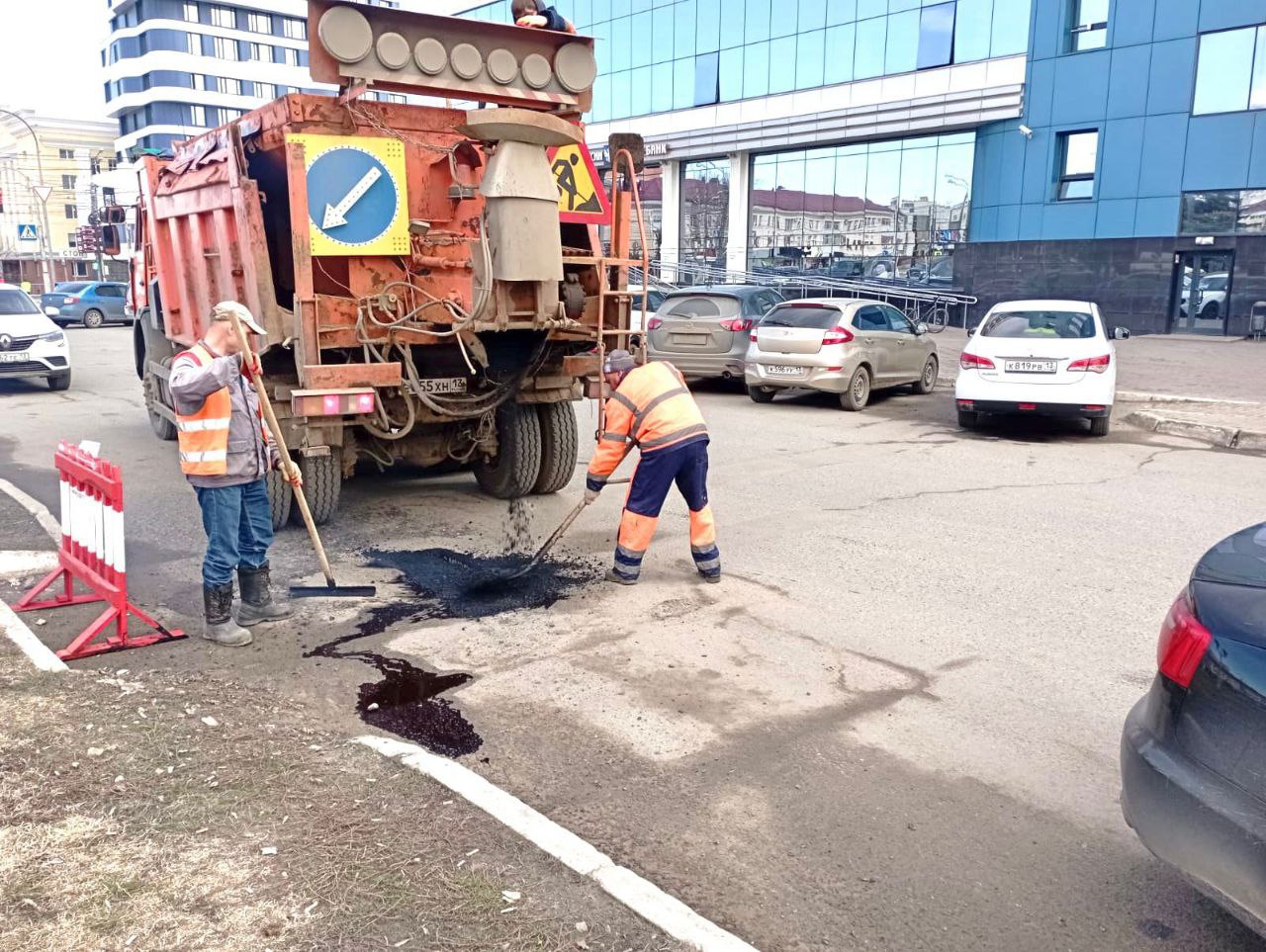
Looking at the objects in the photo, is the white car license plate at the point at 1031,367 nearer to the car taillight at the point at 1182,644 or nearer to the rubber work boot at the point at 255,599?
the rubber work boot at the point at 255,599

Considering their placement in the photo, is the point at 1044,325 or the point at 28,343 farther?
the point at 28,343

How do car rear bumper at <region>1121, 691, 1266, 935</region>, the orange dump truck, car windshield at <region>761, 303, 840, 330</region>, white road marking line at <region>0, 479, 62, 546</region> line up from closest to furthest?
car rear bumper at <region>1121, 691, 1266, 935</region> < the orange dump truck < white road marking line at <region>0, 479, 62, 546</region> < car windshield at <region>761, 303, 840, 330</region>

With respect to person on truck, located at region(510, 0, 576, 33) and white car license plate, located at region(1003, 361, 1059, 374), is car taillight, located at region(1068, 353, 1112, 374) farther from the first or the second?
person on truck, located at region(510, 0, 576, 33)

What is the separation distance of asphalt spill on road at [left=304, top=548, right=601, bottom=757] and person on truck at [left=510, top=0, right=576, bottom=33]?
11.6 feet

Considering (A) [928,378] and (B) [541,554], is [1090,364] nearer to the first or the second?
(A) [928,378]

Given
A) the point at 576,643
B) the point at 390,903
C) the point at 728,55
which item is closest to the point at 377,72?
the point at 576,643

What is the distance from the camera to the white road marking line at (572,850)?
2.84 metres

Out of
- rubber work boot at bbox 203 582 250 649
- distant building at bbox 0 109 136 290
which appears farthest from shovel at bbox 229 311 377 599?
distant building at bbox 0 109 136 290

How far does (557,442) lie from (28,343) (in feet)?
34.6

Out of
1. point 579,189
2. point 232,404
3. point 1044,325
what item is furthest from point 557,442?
point 1044,325

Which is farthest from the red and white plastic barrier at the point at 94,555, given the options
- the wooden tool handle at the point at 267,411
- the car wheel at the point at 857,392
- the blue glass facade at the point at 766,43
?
the blue glass facade at the point at 766,43

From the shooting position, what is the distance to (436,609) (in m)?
5.68

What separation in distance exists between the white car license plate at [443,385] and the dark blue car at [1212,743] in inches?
206

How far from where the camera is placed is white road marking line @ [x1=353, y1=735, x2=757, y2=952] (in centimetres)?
284
